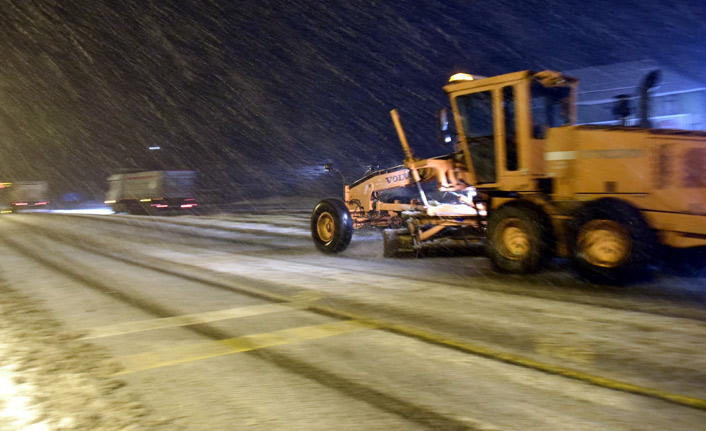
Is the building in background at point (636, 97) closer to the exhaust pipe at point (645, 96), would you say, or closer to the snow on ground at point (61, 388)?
the exhaust pipe at point (645, 96)

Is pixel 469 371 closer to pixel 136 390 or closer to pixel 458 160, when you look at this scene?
pixel 136 390

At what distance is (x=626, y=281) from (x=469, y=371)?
4617 mm

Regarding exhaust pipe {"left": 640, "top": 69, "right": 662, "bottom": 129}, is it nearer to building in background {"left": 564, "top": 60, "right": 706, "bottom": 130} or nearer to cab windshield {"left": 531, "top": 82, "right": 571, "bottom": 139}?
building in background {"left": 564, "top": 60, "right": 706, "bottom": 130}

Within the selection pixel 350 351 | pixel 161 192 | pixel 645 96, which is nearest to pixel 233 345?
pixel 350 351

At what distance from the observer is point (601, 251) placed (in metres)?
9.02

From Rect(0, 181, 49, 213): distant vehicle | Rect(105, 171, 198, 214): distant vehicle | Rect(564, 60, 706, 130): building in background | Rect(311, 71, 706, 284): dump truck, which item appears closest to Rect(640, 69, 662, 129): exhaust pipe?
Rect(564, 60, 706, 130): building in background

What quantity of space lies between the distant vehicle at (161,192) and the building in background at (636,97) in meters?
21.7

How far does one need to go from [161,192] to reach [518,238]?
28822mm

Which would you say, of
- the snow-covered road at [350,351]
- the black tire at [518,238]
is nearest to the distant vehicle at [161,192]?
the snow-covered road at [350,351]

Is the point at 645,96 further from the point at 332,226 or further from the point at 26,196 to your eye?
the point at 26,196

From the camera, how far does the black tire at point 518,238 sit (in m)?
9.78

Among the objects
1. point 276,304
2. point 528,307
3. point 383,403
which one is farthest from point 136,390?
point 528,307

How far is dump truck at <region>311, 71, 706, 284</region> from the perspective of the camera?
859cm

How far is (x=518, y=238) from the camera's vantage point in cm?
1014
